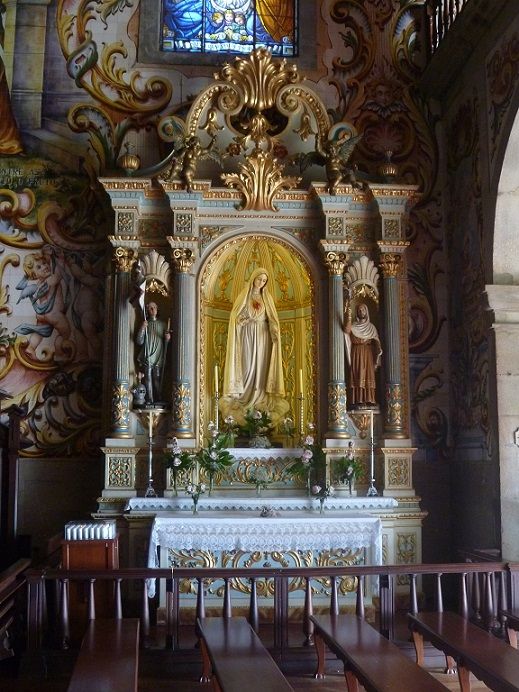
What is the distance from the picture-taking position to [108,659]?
15.6 ft

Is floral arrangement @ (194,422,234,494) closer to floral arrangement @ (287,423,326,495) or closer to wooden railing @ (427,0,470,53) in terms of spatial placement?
floral arrangement @ (287,423,326,495)

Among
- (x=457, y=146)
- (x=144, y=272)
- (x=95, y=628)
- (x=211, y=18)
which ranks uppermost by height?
(x=211, y=18)

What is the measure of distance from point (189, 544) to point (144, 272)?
293 centimetres

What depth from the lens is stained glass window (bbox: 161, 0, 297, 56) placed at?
34.0 ft

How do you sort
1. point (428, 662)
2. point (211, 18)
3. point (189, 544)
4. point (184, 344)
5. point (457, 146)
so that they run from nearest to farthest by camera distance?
1. point (428, 662)
2. point (189, 544)
3. point (184, 344)
4. point (457, 146)
5. point (211, 18)

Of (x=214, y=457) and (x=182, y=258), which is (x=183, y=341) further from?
(x=214, y=457)

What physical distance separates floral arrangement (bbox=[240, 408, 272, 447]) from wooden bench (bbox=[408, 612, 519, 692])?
352 cm

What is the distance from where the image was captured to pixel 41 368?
9414 millimetres

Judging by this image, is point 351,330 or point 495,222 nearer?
point 495,222

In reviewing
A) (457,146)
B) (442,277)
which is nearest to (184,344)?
(442,277)

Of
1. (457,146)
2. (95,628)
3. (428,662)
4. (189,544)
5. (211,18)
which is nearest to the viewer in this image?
(95,628)

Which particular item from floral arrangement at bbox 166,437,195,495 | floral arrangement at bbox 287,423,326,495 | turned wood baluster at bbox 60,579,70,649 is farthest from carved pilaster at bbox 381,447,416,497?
turned wood baluster at bbox 60,579,70,649

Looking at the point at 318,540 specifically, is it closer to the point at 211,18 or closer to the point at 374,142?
the point at 374,142

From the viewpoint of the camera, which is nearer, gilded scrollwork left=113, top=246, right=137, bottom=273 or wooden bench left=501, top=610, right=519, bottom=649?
wooden bench left=501, top=610, right=519, bottom=649
